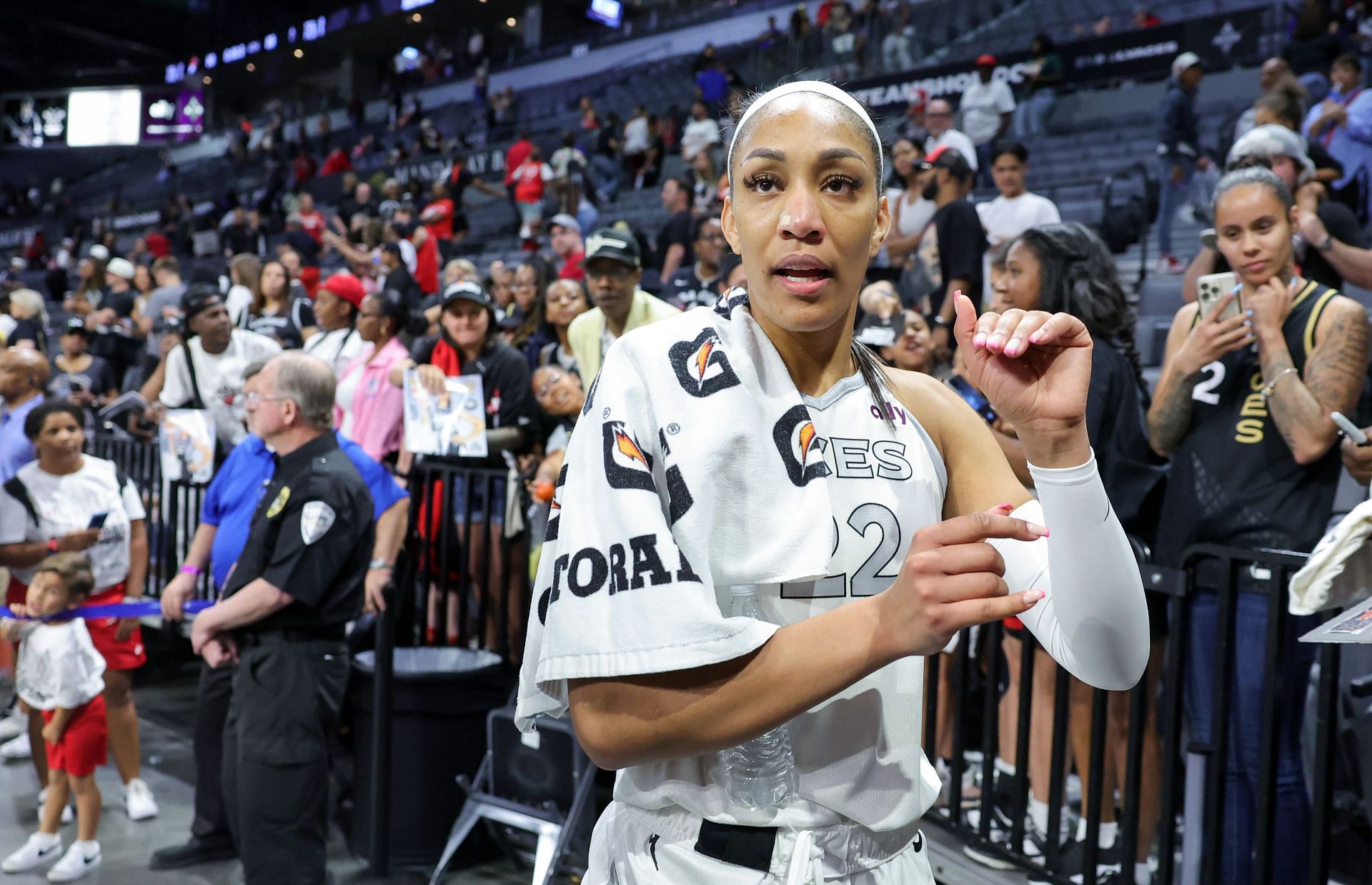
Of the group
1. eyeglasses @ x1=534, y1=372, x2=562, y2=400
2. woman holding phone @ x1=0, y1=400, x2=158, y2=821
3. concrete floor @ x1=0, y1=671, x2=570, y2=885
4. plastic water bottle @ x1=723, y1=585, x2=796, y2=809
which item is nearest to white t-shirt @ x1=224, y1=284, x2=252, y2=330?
concrete floor @ x1=0, y1=671, x2=570, y2=885

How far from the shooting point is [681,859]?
1.42 meters

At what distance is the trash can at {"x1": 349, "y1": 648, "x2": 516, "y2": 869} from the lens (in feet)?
15.3

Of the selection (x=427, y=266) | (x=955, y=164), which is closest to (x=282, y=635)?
(x=955, y=164)

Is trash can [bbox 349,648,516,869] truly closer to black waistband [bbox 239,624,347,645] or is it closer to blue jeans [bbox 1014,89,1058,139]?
black waistband [bbox 239,624,347,645]

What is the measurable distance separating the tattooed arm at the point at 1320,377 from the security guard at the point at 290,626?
117 inches

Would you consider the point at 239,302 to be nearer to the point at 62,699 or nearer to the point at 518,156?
the point at 62,699

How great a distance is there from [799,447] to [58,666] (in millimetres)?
4464

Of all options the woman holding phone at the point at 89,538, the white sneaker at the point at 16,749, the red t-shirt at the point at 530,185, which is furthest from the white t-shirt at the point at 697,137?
the white sneaker at the point at 16,749

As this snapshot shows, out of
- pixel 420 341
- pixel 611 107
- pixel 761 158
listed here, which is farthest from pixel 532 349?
pixel 611 107

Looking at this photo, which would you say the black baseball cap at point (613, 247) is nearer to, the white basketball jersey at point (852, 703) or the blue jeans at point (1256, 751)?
the blue jeans at point (1256, 751)

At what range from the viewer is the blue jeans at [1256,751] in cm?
300

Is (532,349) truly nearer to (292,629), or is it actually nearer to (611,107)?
(292,629)

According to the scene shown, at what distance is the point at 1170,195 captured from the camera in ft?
27.6

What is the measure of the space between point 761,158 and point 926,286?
17.2ft
